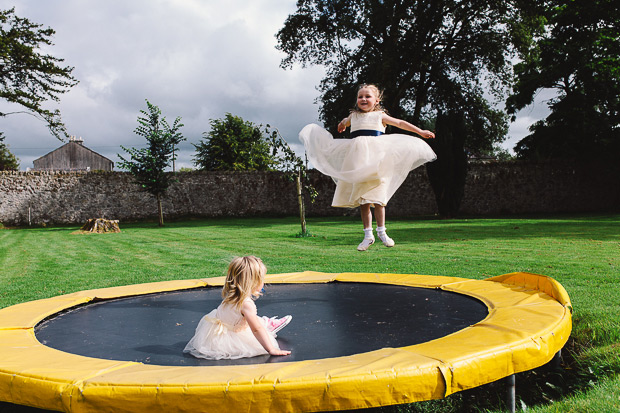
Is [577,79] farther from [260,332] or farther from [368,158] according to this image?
[260,332]

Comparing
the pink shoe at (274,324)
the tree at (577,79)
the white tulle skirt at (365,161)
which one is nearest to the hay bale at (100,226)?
the white tulle skirt at (365,161)

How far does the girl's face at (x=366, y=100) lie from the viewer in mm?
3014

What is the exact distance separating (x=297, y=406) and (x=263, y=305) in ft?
5.40

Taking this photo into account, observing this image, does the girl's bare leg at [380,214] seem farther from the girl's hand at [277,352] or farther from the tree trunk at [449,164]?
the tree trunk at [449,164]

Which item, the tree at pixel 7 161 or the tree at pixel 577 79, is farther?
the tree at pixel 7 161

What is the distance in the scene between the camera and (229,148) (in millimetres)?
24531

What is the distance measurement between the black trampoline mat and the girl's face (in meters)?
1.23

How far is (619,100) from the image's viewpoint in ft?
49.0

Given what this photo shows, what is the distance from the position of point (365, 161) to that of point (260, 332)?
1307 millimetres

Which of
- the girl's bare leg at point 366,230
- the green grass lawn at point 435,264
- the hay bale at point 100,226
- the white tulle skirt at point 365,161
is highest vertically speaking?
the white tulle skirt at point 365,161

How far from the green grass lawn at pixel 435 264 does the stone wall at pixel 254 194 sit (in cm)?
525

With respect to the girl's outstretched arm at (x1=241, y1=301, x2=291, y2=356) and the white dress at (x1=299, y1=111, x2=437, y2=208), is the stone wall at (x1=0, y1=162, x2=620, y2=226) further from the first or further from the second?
the girl's outstretched arm at (x1=241, y1=301, x2=291, y2=356)

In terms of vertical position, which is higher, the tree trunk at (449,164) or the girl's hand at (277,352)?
the tree trunk at (449,164)

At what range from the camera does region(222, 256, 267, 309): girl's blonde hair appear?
2139 millimetres
